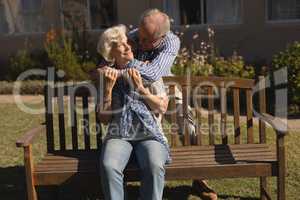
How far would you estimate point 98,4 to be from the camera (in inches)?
572

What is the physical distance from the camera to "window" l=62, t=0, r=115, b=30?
561 inches

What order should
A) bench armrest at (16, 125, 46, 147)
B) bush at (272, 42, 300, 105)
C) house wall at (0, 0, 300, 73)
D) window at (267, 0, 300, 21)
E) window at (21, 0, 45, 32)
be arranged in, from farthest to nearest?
1. window at (21, 0, 45, 32)
2. window at (267, 0, 300, 21)
3. house wall at (0, 0, 300, 73)
4. bush at (272, 42, 300, 105)
5. bench armrest at (16, 125, 46, 147)

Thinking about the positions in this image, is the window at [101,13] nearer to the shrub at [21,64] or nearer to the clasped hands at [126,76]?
the shrub at [21,64]

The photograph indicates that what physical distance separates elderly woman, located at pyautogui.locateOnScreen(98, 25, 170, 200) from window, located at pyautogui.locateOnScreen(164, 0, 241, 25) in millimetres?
9415

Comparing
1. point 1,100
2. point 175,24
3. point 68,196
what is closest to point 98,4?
point 175,24

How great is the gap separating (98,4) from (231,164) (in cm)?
1023

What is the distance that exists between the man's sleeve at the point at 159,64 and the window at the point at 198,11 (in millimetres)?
9146

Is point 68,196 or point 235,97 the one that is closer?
point 235,97

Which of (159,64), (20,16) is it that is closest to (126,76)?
(159,64)

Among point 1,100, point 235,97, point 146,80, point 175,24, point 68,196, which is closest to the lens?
point 146,80

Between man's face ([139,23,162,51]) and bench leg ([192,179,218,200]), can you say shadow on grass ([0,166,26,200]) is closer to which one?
bench leg ([192,179,218,200])

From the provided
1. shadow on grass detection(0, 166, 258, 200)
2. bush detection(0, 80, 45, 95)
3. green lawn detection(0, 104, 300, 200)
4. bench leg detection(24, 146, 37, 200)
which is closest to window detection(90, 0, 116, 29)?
bush detection(0, 80, 45, 95)

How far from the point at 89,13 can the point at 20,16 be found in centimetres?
169

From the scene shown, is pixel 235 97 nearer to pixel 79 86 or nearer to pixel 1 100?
pixel 79 86
